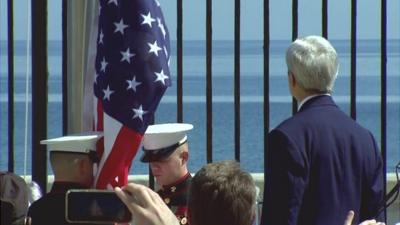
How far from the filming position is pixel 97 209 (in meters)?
4.20

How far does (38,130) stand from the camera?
6.79m

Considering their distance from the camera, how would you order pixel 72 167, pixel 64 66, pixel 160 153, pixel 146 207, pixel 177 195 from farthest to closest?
1. pixel 64 66
2. pixel 160 153
3. pixel 177 195
4. pixel 72 167
5. pixel 146 207

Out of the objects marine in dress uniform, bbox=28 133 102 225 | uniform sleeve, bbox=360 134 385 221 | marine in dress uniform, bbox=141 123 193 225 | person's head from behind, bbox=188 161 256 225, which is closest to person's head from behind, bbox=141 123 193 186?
marine in dress uniform, bbox=141 123 193 225

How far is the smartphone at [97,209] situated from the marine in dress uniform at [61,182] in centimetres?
118

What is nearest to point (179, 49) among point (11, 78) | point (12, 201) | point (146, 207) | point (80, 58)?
point (80, 58)

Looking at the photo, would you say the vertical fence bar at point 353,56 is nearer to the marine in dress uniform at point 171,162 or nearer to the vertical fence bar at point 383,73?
the vertical fence bar at point 383,73

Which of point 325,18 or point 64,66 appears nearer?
point 64,66

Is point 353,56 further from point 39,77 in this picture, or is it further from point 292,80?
point 39,77

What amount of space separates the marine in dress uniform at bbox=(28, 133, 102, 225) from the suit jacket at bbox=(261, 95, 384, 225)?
796 millimetres

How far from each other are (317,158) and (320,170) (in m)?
0.05

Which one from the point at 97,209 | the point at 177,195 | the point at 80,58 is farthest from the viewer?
the point at 80,58

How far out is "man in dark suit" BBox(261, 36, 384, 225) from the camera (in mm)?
5469

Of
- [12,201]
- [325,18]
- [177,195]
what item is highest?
[325,18]

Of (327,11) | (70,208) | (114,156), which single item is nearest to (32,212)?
(114,156)
